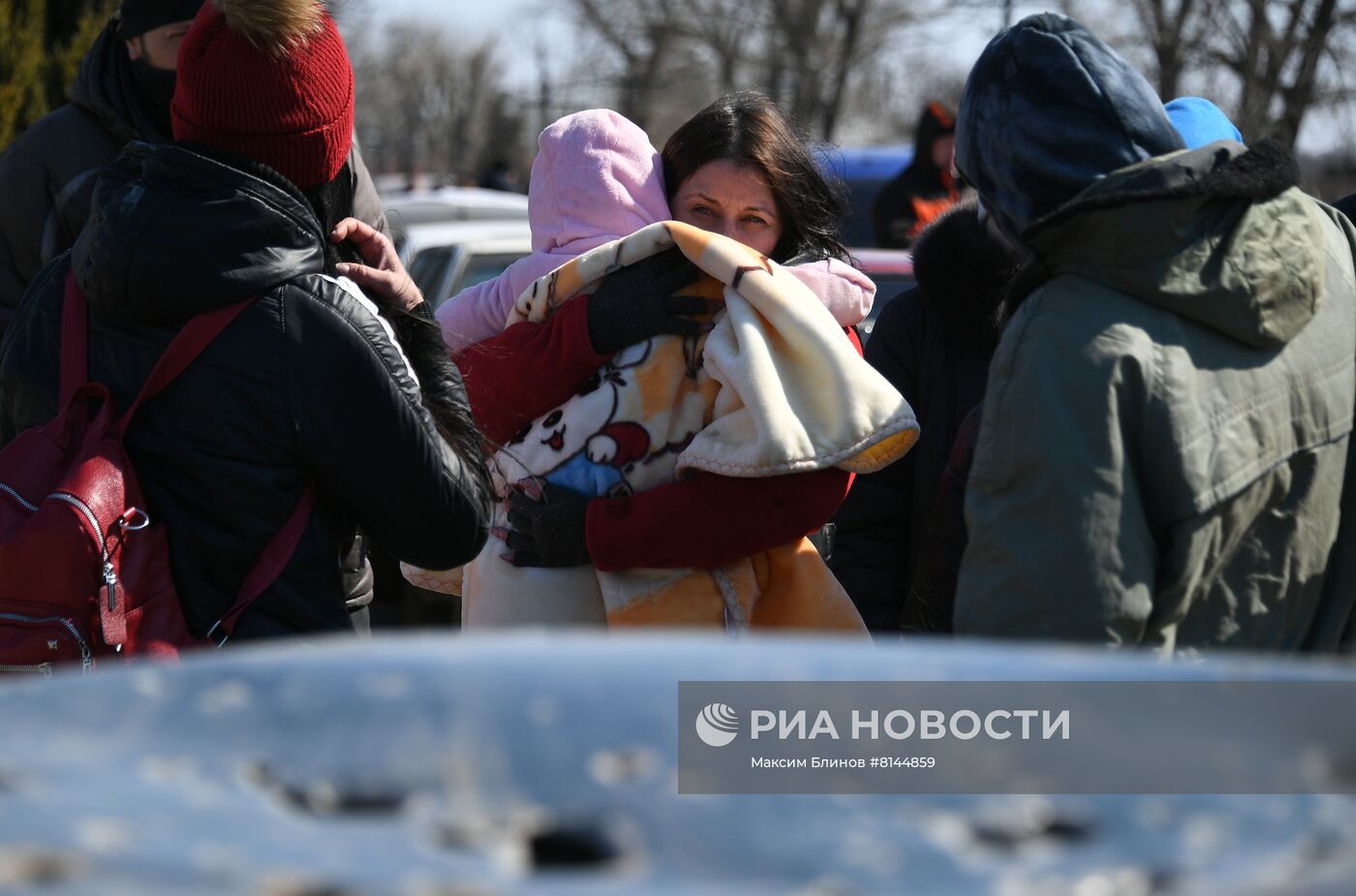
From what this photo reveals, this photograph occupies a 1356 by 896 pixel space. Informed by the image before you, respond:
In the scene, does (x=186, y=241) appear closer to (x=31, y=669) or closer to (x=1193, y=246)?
(x=31, y=669)

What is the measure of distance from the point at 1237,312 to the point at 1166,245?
5.2 inches

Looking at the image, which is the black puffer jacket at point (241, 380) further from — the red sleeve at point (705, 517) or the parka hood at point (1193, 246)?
the parka hood at point (1193, 246)

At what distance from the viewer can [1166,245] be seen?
1988mm

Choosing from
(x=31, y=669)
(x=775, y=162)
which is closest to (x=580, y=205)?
(x=775, y=162)

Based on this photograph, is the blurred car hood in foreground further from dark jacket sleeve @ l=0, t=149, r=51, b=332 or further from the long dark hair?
dark jacket sleeve @ l=0, t=149, r=51, b=332

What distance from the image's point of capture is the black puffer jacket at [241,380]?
2.22 m

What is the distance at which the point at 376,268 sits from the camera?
2.56m

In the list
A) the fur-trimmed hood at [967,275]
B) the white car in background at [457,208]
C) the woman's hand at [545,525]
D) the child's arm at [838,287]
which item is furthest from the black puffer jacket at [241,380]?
the white car in background at [457,208]

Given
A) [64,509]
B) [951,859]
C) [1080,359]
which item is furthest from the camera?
[64,509]

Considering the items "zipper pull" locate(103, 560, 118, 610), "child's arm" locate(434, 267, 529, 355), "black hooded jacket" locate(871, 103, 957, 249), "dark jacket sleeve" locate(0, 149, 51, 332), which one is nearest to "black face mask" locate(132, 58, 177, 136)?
"dark jacket sleeve" locate(0, 149, 51, 332)

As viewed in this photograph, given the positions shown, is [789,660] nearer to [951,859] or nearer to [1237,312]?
[951,859]

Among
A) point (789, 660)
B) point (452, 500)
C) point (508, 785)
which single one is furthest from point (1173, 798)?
point (452, 500)

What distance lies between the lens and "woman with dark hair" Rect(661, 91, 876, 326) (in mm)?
3014

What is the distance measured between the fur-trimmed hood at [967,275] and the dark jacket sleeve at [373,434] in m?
1.41
